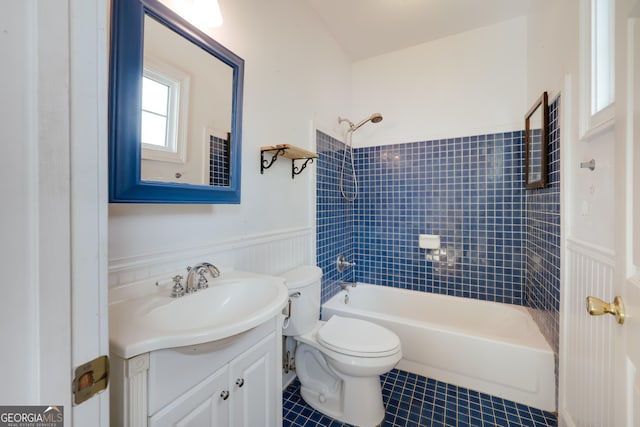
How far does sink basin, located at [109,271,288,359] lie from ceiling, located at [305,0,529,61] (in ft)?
6.98

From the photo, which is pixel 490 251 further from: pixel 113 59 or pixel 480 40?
pixel 113 59

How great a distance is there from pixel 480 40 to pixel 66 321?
120 inches

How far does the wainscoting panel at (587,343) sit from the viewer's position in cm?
98

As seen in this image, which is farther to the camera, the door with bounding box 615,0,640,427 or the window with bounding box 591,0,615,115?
the window with bounding box 591,0,615,115

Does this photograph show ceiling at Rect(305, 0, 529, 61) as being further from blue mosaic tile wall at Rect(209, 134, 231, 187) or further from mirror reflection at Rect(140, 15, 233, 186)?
blue mosaic tile wall at Rect(209, 134, 231, 187)

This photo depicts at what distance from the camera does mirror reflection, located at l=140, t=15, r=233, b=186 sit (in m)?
0.97

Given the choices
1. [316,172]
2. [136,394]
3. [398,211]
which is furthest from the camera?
[398,211]

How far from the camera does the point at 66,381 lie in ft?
1.29

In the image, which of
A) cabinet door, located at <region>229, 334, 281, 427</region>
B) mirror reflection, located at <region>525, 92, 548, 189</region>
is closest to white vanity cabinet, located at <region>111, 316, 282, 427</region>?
cabinet door, located at <region>229, 334, 281, 427</region>

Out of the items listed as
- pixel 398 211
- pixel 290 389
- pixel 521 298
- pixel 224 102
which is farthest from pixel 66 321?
pixel 521 298

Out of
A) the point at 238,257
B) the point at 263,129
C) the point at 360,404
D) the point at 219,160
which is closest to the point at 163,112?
the point at 219,160

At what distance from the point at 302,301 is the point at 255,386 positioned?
61 cm

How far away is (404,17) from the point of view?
7.02 ft

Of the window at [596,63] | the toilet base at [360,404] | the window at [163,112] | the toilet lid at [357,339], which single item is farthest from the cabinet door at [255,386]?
the window at [596,63]
